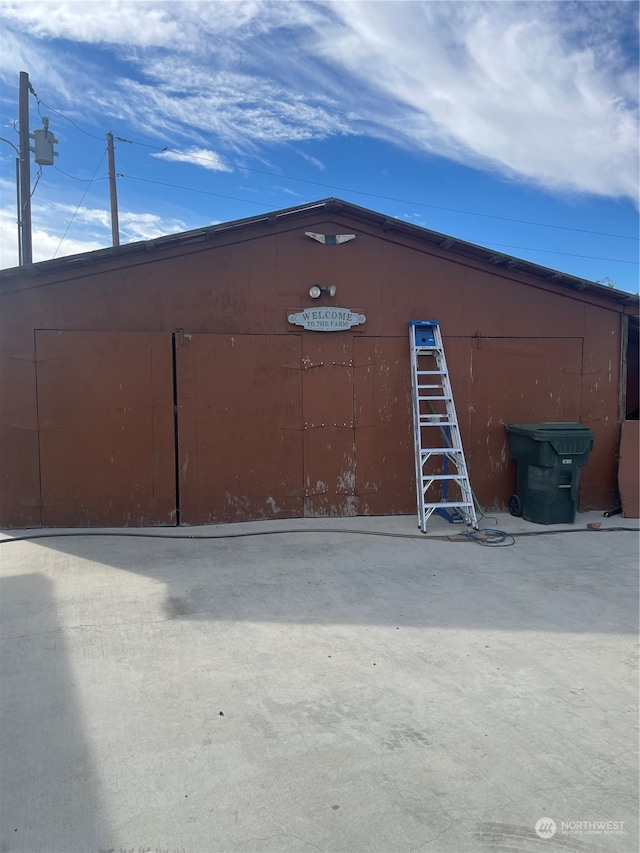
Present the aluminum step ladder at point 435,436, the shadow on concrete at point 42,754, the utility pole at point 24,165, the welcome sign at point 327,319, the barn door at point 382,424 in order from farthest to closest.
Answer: the utility pole at point 24,165, the barn door at point 382,424, the welcome sign at point 327,319, the aluminum step ladder at point 435,436, the shadow on concrete at point 42,754

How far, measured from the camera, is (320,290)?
698 cm

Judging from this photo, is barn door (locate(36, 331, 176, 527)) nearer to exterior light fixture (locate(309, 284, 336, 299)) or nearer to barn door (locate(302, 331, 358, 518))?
barn door (locate(302, 331, 358, 518))

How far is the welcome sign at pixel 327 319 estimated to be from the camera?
6.97 meters

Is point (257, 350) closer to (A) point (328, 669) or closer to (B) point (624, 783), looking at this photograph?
(A) point (328, 669)

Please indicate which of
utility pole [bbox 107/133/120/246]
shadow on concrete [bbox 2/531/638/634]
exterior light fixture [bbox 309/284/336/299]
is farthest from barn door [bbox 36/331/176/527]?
utility pole [bbox 107/133/120/246]

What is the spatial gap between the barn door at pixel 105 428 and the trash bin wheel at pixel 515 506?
4.37 m

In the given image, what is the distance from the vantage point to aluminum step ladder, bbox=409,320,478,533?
6.86 meters

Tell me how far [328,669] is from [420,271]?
530cm

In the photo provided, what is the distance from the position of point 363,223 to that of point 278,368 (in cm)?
212

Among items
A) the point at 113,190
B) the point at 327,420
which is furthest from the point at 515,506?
the point at 113,190

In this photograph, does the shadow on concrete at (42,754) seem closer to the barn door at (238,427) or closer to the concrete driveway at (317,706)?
the concrete driveway at (317,706)

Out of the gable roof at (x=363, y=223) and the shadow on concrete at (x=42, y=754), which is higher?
the gable roof at (x=363, y=223)

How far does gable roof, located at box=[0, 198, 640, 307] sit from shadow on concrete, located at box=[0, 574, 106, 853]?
395cm

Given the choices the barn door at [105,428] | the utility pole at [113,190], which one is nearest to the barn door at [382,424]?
the barn door at [105,428]
